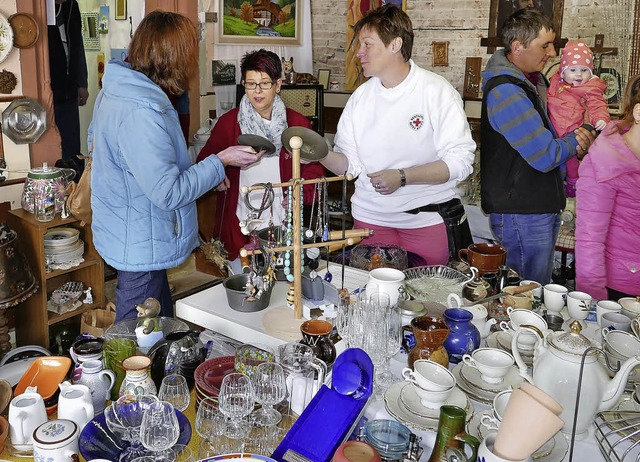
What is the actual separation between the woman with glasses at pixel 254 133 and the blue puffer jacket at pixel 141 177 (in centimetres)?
40

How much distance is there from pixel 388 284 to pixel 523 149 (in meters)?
1.00

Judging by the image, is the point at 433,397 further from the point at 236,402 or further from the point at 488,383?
the point at 236,402

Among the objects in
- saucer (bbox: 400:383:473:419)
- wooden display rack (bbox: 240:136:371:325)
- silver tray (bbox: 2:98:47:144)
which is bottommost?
saucer (bbox: 400:383:473:419)

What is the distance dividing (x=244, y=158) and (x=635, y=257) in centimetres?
150

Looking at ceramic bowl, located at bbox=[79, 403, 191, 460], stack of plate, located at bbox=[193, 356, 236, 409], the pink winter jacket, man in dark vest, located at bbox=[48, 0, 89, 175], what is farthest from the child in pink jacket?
man in dark vest, located at bbox=[48, 0, 89, 175]

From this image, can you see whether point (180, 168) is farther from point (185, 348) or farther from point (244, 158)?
point (185, 348)

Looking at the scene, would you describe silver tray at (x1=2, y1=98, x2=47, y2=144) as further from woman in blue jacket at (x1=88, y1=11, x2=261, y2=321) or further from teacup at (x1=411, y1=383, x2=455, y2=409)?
teacup at (x1=411, y1=383, x2=455, y2=409)

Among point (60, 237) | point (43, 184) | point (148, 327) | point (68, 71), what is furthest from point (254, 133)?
point (68, 71)

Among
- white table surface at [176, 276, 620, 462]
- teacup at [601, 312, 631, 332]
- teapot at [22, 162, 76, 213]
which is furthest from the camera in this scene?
teapot at [22, 162, 76, 213]

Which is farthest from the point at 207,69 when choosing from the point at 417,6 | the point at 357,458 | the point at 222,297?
the point at 357,458

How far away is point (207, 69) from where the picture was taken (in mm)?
4996

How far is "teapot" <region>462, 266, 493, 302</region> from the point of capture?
196cm

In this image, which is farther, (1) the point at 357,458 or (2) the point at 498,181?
(2) the point at 498,181

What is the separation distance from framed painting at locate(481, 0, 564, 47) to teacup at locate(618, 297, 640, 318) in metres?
3.19
